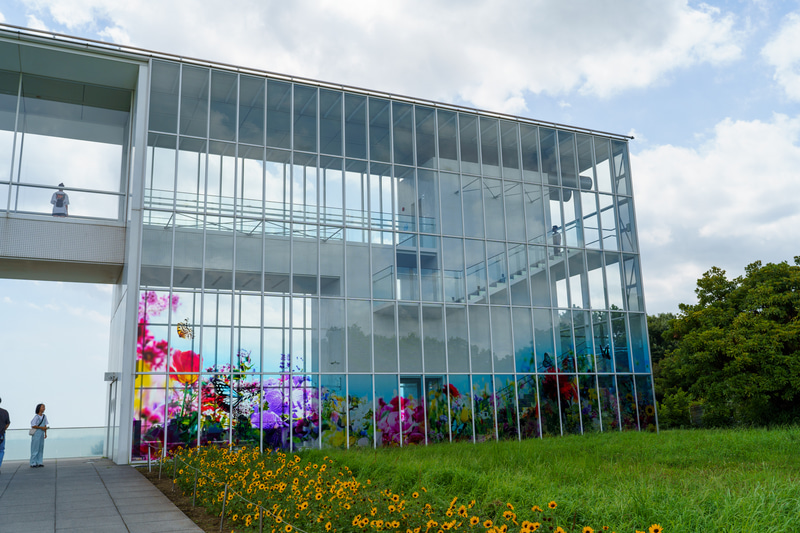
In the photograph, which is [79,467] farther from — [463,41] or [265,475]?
[463,41]

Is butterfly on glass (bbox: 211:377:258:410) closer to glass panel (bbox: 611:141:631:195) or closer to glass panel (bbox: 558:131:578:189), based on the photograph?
glass panel (bbox: 558:131:578:189)

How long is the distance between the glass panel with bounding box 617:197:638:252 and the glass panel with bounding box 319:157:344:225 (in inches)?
407

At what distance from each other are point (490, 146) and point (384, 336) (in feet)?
25.7

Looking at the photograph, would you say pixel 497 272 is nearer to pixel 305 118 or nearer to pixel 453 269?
pixel 453 269

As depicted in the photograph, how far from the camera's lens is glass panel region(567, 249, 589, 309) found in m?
21.2

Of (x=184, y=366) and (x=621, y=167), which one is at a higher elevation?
(x=621, y=167)

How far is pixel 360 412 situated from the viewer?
57.0ft

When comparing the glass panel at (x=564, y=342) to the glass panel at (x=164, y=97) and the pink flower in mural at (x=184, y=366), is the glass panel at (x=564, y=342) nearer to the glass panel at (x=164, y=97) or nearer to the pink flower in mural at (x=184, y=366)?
the pink flower in mural at (x=184, y=366)

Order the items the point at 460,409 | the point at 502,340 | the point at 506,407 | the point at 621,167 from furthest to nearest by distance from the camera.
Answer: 1. the point at 621,167
2. the point at 502,340
3. the point at 506,407
4. the point at 460,409

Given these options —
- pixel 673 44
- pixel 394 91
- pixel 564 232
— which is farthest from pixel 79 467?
pixel 673 44

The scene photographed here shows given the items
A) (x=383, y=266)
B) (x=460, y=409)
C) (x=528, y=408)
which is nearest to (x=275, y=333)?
(x=383, y=266)

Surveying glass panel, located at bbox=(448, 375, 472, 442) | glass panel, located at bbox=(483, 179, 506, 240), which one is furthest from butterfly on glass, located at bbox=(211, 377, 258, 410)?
glass panel, located at bbox=(483, 179, 506, 240)

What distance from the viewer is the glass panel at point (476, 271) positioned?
19.8 meters

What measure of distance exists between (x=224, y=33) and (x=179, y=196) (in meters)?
4.50
